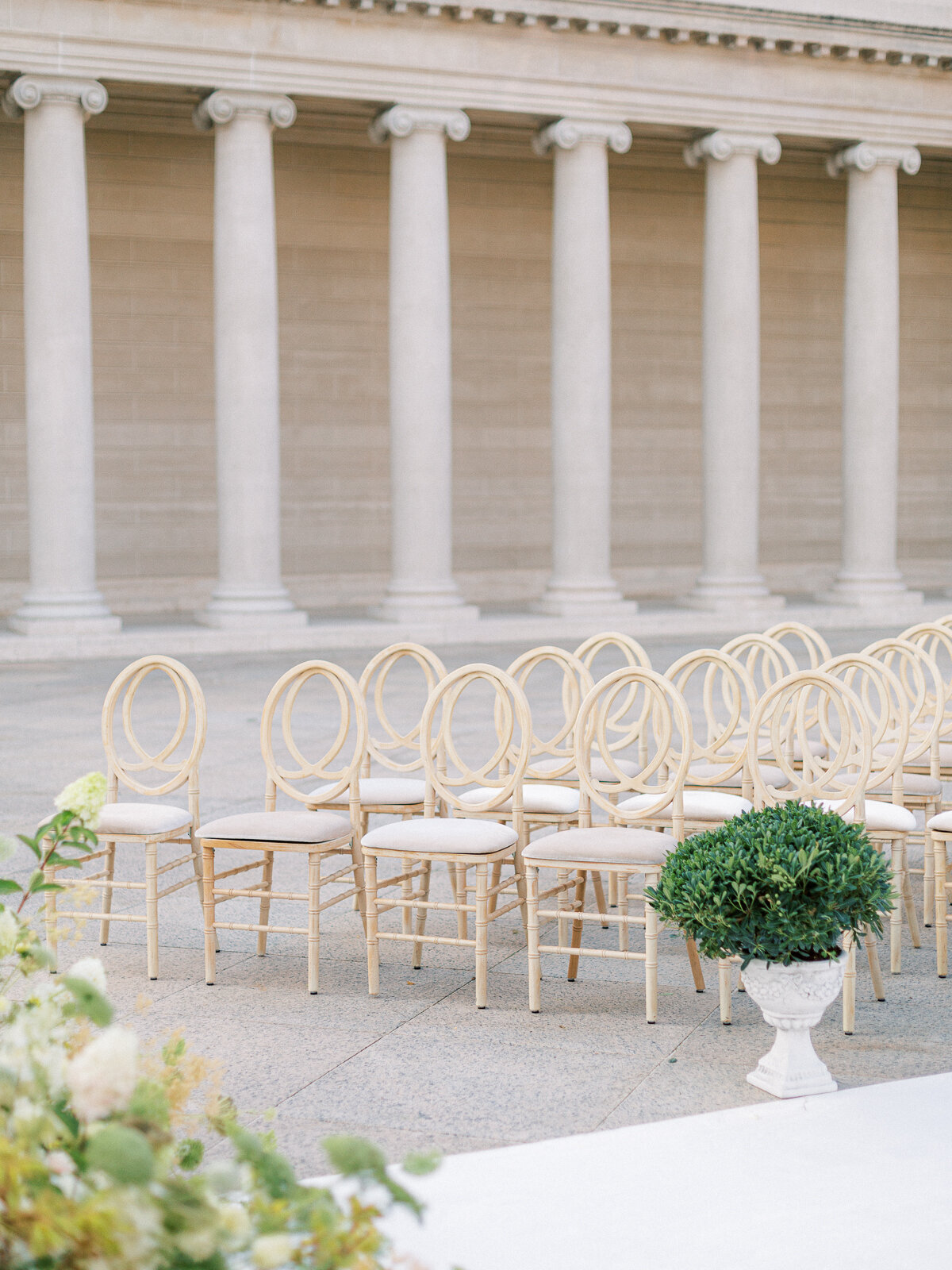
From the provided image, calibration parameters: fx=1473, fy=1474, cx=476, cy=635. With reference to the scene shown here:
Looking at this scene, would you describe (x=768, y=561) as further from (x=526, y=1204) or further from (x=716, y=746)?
(x=526, y=1204)

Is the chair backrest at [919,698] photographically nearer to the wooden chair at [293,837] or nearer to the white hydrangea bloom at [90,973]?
the wooden chair at [293,837]

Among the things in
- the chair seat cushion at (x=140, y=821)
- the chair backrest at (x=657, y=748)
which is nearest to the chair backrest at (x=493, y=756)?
the chair backrest at (x=657, y=748)

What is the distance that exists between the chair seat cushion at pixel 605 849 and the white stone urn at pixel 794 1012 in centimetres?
129

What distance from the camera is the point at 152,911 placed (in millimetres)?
8367

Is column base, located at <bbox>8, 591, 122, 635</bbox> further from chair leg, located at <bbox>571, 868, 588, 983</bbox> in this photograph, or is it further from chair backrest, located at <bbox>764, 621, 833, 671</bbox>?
chair leg, located at <bbox>571, 868, 588, 983</bbox>

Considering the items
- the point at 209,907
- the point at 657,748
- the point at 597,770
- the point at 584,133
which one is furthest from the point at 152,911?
the point at 584,133

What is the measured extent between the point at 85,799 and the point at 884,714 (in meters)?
7.37

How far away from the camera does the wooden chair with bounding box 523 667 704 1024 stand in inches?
301

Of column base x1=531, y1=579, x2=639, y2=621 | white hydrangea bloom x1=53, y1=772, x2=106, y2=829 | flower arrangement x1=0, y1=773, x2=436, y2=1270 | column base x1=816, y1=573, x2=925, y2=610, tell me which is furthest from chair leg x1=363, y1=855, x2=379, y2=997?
column base x1=816, y1=573, x2=925, y2=610

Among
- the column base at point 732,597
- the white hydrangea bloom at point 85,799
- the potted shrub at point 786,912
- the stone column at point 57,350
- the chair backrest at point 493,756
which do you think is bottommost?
the potted shrub at point 786,912

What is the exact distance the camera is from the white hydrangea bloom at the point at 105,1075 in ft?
6.59

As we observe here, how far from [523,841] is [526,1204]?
362cm

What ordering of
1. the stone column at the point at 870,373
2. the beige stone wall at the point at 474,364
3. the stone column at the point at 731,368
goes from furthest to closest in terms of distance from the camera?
the beige stone wall at the point at 474,364, the stone column at the point at 870,373, the stone column at the point at 731,368

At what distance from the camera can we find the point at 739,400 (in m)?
30.6
